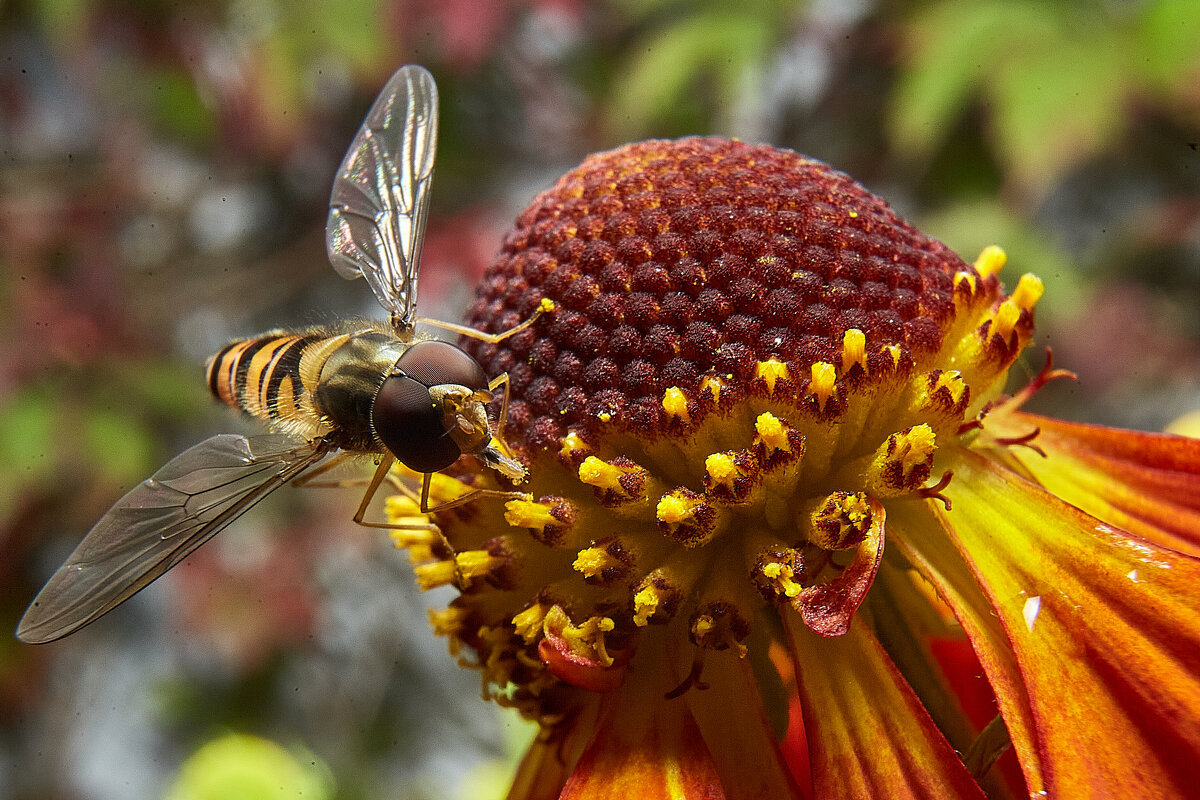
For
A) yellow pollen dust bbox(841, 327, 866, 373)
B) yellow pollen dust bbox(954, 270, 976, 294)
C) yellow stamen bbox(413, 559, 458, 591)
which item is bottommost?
yellow stamen bbox(413, 559, 458, 591)

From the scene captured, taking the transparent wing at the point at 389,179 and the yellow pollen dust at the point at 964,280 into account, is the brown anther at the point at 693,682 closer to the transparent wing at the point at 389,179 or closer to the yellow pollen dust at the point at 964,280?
the yellow pollen dust at the point at 964,280

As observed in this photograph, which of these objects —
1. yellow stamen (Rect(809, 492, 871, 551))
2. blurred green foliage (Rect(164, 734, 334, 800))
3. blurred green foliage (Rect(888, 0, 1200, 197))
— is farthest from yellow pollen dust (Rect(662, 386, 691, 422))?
blurred green foliage (Rect(888, 0, 1200, 197))

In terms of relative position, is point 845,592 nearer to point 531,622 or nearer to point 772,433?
point 772,433

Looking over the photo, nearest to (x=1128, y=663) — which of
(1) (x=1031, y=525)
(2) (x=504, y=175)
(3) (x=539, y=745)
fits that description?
(1) (x=1031, y=525)

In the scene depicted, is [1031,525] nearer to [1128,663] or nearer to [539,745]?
[1128,663]

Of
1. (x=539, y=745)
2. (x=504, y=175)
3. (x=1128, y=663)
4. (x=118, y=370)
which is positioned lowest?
(x=118, y=370)

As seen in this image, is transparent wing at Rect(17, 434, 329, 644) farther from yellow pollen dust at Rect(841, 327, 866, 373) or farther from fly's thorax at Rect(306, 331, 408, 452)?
yellow pollen dust at Rect(841, 327, 866, 373)

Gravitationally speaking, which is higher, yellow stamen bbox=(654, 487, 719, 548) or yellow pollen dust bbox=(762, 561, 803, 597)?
yellow stamen bbox=(654, 487, 719, 548)

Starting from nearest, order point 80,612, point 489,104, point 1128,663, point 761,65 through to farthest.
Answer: point 1128,663
point 80,612
point 761,65
point 489,104
